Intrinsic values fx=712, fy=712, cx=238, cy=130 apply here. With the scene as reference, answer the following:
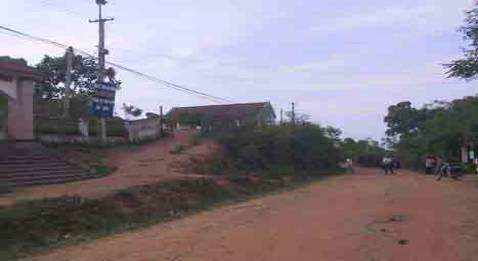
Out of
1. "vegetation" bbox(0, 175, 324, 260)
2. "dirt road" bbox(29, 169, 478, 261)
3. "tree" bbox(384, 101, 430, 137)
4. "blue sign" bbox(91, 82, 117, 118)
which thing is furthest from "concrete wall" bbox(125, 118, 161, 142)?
"tree" bbox(384, 101, 430, 137)

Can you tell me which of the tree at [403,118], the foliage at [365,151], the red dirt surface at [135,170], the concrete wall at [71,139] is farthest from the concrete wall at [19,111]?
the tree at [403,118]

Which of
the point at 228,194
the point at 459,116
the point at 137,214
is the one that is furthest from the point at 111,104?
the point at 459,116

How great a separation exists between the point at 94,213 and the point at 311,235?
666 cm

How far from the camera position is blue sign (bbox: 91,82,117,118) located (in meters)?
40.2

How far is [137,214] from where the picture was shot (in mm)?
21312

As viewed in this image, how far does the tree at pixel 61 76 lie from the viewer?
2306 inches

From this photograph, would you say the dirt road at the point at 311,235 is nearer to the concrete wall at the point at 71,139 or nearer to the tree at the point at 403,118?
the concrete wall at the point at 71,139

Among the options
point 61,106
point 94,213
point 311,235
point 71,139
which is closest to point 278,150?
point 71,139

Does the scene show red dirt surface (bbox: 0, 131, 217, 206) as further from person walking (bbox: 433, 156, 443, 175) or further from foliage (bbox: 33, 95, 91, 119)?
person walking (bbox: 433, 156, 443, 175)

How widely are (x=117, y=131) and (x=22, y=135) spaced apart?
1261cm

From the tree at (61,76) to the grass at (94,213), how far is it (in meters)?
33.2

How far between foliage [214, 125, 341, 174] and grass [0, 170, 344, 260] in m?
16.3

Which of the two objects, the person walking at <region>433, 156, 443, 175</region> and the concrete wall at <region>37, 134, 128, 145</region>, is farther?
the person walking at <region>433, 156, 443, 175</region>

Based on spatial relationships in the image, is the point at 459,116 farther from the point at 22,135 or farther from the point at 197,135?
the point at 22,135
